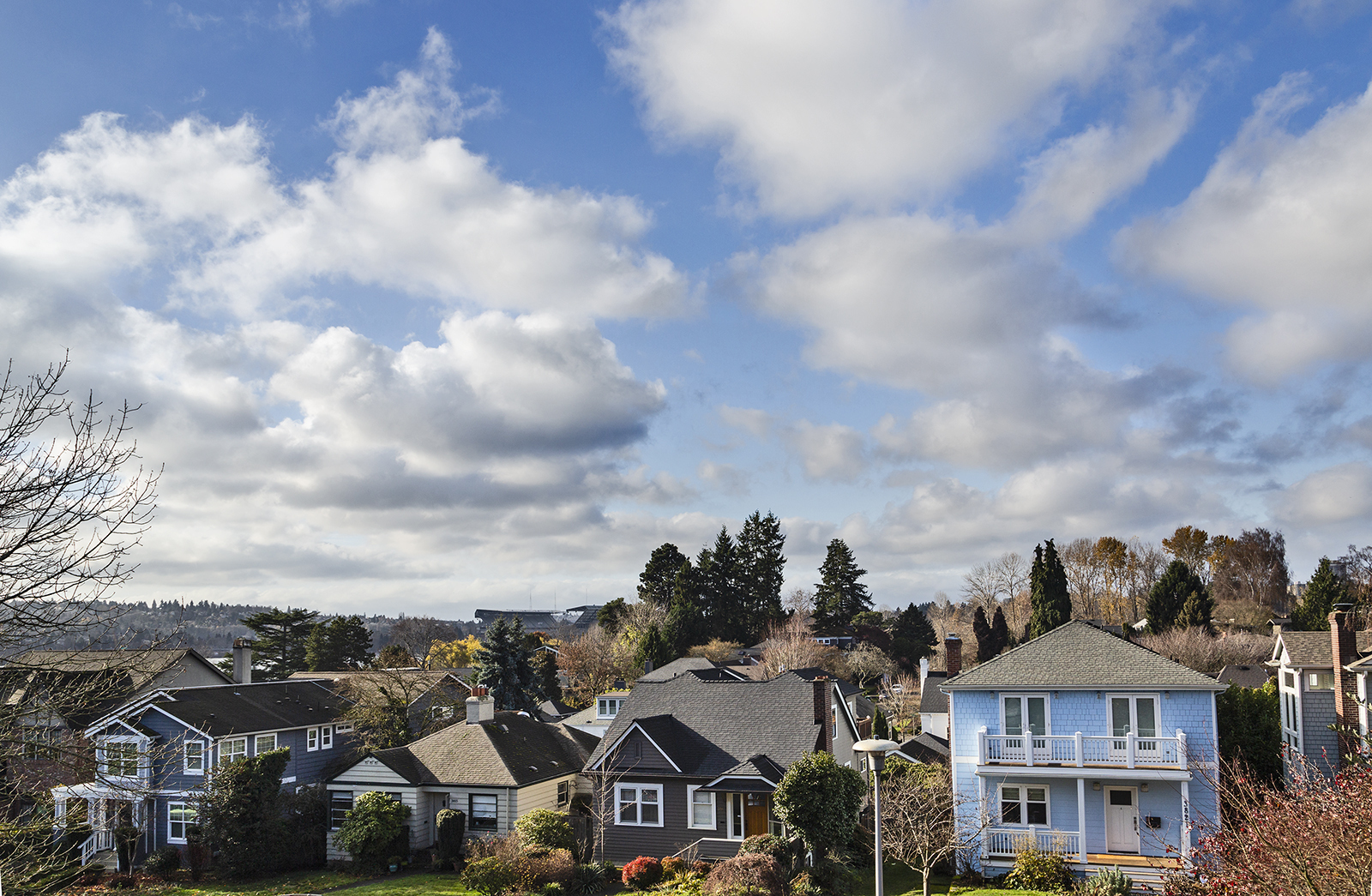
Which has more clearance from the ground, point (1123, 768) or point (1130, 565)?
point (1130, 565)

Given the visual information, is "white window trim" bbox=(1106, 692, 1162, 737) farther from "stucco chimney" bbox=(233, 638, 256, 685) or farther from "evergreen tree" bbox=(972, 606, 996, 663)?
"evergreen tree" bbox=(972, 606, 996, 663)

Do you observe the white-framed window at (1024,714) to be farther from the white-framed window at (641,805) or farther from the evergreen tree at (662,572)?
the evergreen tree at (662,572)

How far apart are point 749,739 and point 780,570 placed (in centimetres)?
6967

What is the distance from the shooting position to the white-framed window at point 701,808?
33.4 m

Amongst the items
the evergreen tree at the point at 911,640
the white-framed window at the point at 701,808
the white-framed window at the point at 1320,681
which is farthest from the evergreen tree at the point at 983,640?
the white-framed window at the point at 701,808

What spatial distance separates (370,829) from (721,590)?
67369 mm

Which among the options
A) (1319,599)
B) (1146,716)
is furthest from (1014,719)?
(1319,599)

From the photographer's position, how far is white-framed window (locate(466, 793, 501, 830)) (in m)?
36.1

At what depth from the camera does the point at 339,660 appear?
→ 90688 millimetres

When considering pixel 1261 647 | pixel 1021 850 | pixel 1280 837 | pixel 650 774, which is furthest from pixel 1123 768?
pixel 1261 647

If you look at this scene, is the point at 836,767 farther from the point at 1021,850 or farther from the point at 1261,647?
the point at 1261,647

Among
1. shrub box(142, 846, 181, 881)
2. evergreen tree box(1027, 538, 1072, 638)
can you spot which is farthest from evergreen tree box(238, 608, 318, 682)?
evergreen tree box(1027, 538, 1072, 638)

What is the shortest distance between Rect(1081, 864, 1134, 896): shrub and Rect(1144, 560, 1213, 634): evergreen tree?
173ft

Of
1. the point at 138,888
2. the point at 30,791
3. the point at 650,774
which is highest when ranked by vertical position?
the point at 30,791
